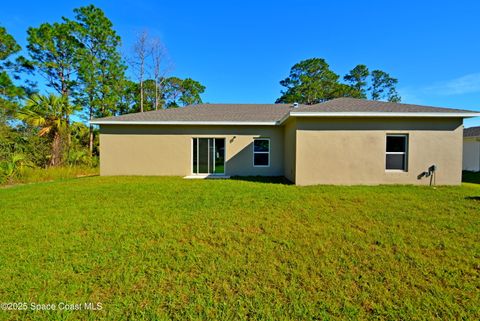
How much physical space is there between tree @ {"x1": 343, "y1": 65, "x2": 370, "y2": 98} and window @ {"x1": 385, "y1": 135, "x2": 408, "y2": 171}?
2923 centimetres

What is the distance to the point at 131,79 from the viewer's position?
76.6 ft

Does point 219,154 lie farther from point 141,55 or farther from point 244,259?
point 141,55

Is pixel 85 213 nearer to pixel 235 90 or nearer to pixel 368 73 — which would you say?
pixel 235 90

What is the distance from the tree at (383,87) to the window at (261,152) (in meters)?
31.8

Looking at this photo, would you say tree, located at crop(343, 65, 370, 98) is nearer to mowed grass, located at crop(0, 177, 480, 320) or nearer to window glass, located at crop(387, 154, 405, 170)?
window glass, located at crop(387, 154, 405, 170)

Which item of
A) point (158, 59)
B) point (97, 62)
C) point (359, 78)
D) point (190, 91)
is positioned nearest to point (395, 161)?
point (158, 59)

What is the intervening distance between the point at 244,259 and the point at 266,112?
10723 mm

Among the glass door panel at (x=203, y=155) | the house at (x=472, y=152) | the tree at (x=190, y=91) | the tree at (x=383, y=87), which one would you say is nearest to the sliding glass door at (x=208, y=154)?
the glass door panel at (x=203, y=155)

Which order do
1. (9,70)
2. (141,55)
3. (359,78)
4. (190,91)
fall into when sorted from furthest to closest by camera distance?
(359,78) < (190,91) < (141,55) < (9,70)

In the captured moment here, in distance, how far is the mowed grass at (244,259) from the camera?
2.42m

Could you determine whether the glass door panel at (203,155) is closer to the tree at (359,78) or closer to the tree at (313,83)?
the tree at (313,83)

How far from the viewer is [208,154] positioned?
11484 millimetres

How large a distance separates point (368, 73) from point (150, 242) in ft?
132

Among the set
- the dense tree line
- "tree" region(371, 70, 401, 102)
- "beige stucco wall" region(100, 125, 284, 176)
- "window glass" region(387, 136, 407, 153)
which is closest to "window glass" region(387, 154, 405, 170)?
"window glass" region(387, 136, 407, 153)
